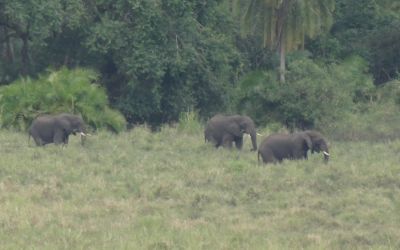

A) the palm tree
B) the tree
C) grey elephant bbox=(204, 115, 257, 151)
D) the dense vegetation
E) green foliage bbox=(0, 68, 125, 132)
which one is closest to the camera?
the dense vegetation

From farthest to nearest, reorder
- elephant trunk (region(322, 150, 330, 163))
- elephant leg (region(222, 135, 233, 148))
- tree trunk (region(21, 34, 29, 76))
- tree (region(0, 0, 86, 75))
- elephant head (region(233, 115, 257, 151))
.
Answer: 1. tree trunk (region(21, 34, 29, 76))
2. tree (region(0, 0, 86, 75))
3. elephant leg (region(222, 135, 233, 148))
4. elephant head (region(233, 115, 257, 151))
5. elephant trunk (region(322, 150, 330, 163))

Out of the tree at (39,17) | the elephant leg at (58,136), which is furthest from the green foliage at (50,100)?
the elephant leg at (58,136)

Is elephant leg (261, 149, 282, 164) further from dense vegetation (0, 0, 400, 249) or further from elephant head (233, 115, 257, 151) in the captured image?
elephant head (233, 115, 257, 151)

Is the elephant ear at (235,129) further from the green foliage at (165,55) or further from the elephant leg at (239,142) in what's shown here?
the green foliage at (165,55)

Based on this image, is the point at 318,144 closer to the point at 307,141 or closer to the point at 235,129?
the point at 307,141

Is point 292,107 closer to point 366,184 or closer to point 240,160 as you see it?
point 240,160

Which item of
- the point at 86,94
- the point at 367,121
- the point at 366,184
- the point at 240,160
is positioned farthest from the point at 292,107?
the point at 366,184

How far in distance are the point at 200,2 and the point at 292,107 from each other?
4640 mm

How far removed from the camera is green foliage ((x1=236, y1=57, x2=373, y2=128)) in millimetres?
26781

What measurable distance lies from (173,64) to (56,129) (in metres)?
8.85

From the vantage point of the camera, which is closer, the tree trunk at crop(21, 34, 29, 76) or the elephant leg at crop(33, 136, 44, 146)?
the elephant leg at crop(33, 136, 44, 146)

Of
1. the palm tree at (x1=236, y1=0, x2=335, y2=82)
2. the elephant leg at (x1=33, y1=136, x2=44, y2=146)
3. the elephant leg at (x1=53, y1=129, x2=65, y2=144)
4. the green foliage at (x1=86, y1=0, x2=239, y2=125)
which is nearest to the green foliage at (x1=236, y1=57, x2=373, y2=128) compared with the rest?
the green foliage at (x1=86, y1=0, x2=239, y2=125)

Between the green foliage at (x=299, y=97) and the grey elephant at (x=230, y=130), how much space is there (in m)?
6.04

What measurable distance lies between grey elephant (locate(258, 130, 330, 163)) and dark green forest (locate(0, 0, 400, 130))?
7614 mm
